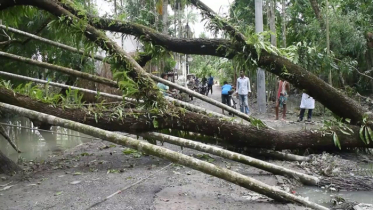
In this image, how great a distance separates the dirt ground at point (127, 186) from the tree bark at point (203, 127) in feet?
1.49

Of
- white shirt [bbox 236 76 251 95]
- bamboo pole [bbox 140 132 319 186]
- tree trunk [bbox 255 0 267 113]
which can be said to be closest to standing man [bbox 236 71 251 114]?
white shirt [bbox 236 76 251 95]

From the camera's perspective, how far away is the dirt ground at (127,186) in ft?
14.0

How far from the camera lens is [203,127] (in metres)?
5.90

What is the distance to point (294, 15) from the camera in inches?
744

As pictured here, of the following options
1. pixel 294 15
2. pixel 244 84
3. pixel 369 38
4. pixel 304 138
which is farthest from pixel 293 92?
pixel 304 138

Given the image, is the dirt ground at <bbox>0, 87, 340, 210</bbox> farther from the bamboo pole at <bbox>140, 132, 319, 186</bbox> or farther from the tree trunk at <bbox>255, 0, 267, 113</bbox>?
the tree trunk at <bbox>255, 0, 267, 113</bbox>

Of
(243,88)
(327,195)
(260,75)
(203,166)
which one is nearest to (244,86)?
(243,88)

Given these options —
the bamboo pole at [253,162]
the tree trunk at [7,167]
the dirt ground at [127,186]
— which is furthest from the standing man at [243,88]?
the tree trunk at [7,167]

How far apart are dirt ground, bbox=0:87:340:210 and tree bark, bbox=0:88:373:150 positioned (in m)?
0.45

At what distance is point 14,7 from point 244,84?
8.05 m

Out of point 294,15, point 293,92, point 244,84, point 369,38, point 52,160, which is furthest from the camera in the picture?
point 293,92

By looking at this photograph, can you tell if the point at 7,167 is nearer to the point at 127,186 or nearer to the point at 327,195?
the point at 127,186

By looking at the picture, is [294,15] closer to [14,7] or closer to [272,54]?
[272,54]

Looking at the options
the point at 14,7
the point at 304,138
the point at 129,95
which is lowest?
the point at 304,138
